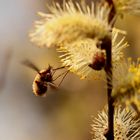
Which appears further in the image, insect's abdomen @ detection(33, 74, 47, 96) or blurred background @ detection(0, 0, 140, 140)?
blurred background @ detection(0, 0, 140, 140)

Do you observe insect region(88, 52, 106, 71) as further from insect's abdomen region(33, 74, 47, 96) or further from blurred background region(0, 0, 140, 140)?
blurred background region(0, 0, 140, 140)

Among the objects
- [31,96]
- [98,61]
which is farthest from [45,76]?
[31,96]

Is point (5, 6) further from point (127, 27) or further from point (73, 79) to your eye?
point (127, 27)

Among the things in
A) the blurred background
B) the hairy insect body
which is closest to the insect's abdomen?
the hairy insect body

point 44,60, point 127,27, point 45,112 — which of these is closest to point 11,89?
point 45,112

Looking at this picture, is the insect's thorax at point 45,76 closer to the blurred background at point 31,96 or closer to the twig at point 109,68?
the twig at point 109,68

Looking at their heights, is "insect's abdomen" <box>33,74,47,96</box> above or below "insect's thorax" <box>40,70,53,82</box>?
below

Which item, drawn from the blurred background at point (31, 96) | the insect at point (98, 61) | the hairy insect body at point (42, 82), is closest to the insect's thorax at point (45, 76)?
the hairy insect body at point (42, 82)

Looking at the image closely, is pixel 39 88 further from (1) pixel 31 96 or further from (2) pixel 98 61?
(1) pixel 31 96
